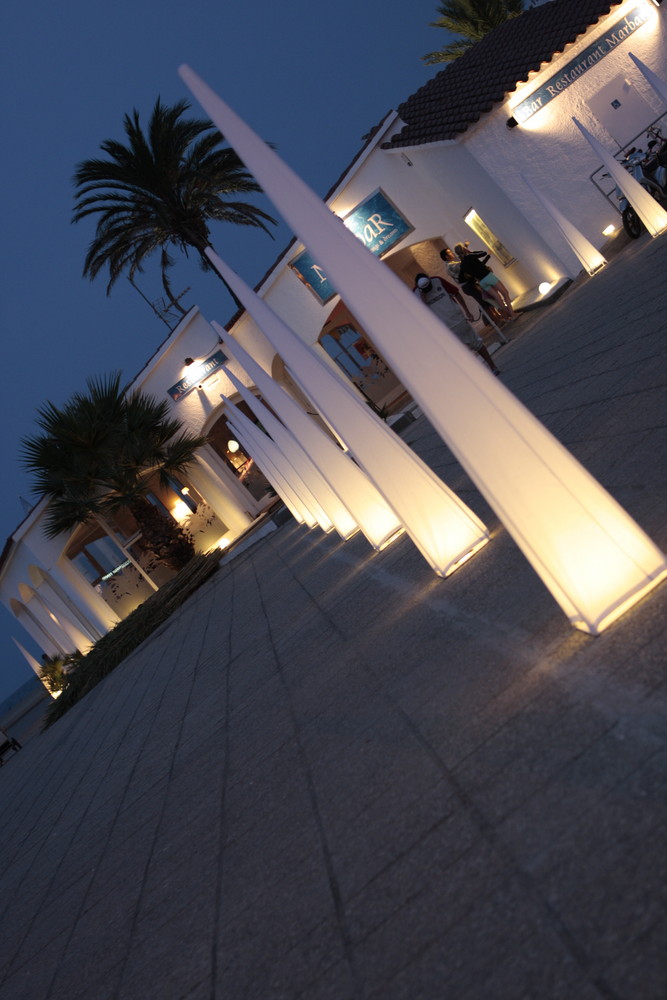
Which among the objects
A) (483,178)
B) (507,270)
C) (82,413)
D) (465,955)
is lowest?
(465,955)

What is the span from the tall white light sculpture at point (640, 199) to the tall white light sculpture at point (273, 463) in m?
6.59

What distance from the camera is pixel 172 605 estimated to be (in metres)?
17.3

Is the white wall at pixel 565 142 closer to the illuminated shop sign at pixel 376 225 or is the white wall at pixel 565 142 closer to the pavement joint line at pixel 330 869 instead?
the illuminated shop sign at pixel 376 225

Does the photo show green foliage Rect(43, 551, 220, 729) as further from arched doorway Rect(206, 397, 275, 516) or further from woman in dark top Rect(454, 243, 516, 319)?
arched doorway Rect(206, 397, 275, 516)

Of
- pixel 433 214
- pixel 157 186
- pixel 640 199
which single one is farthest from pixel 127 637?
pixel 157 186

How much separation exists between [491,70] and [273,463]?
11.1m

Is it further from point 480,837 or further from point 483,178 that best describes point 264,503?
point 480,837

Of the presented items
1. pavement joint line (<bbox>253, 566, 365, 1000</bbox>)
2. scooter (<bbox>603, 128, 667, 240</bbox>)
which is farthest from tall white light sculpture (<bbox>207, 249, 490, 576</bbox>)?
scooter (<bbox>603, 128, 667, 240</bbox>)

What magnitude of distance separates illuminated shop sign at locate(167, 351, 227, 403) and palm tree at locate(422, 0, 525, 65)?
16.7 meters

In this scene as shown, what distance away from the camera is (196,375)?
25.1m

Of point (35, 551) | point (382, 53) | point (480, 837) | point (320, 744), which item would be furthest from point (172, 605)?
point (382, 53)

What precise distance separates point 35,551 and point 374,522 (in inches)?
847

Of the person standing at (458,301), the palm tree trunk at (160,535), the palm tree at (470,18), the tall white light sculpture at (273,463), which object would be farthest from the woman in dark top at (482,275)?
the palm tree at (470,18)

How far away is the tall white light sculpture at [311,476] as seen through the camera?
360 inches
